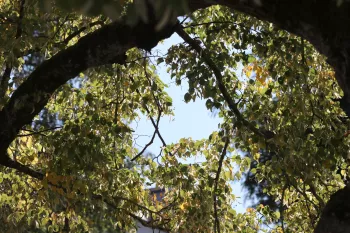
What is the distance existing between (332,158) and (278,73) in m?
0.87

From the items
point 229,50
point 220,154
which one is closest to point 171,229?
point 220,154

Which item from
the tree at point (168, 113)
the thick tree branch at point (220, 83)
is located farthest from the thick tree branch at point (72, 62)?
the thick tree branch at point (220, 83)

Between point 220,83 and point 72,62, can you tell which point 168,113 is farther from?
point 72,62

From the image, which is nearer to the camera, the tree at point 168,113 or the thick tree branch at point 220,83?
the tree at point 168,113

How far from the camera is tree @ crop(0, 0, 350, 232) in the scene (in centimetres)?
418

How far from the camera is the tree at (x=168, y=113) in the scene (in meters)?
4.18

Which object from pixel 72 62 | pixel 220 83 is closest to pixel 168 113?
pixel 220 83

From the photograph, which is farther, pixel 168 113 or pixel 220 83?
pixel 168 113

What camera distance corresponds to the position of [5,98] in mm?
4516

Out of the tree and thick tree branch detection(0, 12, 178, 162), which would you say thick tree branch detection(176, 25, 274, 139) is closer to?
the tree

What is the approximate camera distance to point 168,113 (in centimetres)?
607

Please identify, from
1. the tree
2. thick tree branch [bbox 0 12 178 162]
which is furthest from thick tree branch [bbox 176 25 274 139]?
thick tree branch [bbox 0 12 178 162]

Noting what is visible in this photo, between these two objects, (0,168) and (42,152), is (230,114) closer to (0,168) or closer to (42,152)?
(42,152)

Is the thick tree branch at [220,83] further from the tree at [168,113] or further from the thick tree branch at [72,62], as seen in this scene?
the thick tree branch at [72,62]
